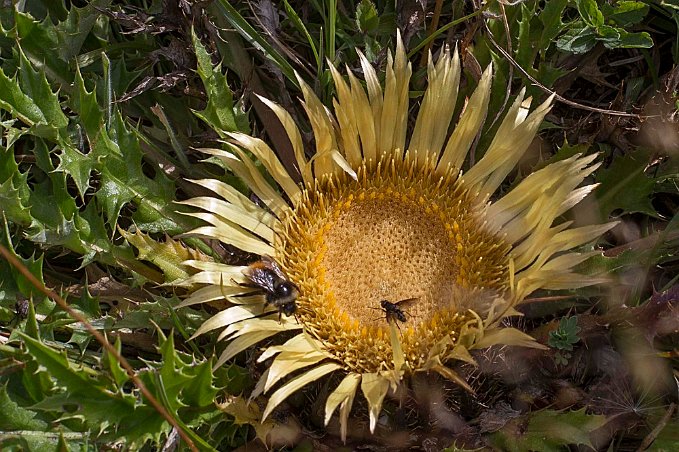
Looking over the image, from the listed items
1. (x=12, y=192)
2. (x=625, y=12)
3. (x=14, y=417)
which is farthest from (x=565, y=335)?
(x=12, y=192)

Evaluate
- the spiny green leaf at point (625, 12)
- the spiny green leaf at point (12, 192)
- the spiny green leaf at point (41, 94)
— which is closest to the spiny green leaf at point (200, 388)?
the spiny green leaf at point (12, 192)

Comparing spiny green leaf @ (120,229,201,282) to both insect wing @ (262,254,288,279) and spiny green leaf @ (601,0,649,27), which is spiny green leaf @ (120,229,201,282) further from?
spiny green leaf @ (601,0,649,27)

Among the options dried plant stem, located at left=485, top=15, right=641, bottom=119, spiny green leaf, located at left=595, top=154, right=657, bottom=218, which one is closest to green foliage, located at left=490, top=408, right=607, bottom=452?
spiny green leaf, located at left=595, top=154, right=657, bottom=218

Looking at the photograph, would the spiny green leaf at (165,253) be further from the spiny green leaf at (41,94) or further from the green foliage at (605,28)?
the green foliage at (605,28)

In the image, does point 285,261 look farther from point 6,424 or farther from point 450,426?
point 6,424

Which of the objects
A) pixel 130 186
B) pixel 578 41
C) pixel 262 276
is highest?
pixel 578 41

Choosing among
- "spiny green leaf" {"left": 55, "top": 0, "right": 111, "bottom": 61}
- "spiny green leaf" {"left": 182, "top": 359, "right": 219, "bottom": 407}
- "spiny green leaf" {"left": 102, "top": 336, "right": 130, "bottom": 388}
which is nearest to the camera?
"spiny green leaf" {"left": 102, "top": 336, "right": 130, "bottom": 388}

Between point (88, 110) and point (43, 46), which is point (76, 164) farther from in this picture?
point (43, 46)
